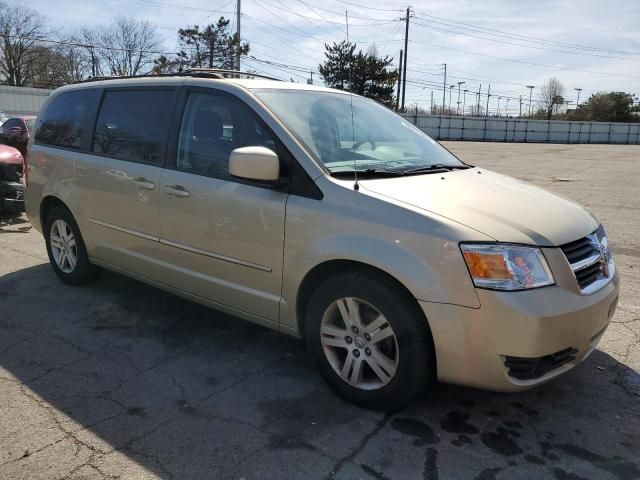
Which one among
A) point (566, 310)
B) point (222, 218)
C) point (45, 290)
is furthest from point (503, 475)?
point (45, 290)

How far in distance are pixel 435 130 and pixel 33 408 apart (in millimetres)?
54140

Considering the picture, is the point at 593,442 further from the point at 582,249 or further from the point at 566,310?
the point at 582,249

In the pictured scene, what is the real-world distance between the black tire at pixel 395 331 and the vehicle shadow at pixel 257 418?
12 centimetres

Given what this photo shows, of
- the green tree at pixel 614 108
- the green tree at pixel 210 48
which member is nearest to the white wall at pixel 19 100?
the green tree at pixel 210 48

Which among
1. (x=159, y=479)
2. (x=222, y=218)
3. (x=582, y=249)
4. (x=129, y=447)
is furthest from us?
(x=222, y=218)

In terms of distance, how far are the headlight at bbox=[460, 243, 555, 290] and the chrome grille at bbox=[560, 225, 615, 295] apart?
0.26m

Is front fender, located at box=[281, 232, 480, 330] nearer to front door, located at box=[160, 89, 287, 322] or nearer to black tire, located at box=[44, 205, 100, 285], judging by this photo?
front door, located at box=[160, 89, 287, 322]

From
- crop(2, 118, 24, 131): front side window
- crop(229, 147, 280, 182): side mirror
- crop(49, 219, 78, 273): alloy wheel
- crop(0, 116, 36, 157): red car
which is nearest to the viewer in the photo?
crop(229, 147, 280, 182): side mirror

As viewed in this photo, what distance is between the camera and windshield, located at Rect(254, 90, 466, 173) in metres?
3.30

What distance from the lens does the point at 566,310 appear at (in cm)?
256

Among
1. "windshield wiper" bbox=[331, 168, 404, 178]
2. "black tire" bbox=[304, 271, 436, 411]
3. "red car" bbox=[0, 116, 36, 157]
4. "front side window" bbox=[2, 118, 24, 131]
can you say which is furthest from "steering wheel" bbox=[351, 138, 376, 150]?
"front side window" bbox=[2, 118, 24, 131]

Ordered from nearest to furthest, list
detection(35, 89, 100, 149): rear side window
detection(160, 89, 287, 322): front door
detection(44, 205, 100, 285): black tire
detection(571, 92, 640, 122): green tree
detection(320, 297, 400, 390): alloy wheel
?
1. detection(320, 297, 400, 390): alloy wheel
2. detection(160, 89, 287, 322): front door
3. detection(35, 89, 100, 149): rear side window
4. detection(44, 205, 100, 285): black tire
5. detection(571, 92, 640, 122): green tree

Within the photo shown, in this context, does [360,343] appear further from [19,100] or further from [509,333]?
[19,100]

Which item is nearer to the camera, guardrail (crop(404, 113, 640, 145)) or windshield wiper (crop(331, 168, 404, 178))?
windshield wiper (crop(331, 168, 404, 178))
